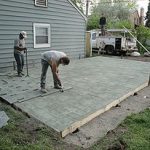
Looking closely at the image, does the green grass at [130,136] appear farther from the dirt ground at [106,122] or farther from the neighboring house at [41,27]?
the neighboring house at [41,27]

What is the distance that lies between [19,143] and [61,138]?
0.79 meters

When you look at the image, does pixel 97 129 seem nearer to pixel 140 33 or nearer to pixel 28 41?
pixel 28 41

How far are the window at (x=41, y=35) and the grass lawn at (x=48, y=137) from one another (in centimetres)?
632

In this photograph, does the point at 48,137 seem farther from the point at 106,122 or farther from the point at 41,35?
the point at 41,35

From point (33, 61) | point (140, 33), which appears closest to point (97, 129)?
point (33, 61)

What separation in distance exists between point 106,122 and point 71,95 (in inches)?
60.5

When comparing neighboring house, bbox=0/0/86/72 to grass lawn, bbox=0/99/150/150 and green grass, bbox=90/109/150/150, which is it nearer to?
grass lawn, bbox=0/99/150/150

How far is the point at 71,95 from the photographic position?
608 centimetres

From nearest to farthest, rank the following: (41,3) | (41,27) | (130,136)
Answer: (130,136)
(41,3)
(41,27)

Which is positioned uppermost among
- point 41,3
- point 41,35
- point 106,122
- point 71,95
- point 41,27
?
point 41,3

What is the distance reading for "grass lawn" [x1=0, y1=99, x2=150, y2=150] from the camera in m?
3.59

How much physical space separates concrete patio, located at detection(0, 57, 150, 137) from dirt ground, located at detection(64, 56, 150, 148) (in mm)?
123

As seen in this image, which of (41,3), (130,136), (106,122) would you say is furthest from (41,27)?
(130,136)

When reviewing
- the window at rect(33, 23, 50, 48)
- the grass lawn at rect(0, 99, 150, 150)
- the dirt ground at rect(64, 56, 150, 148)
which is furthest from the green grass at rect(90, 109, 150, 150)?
the window at rect(33, 23, 50, 48)
